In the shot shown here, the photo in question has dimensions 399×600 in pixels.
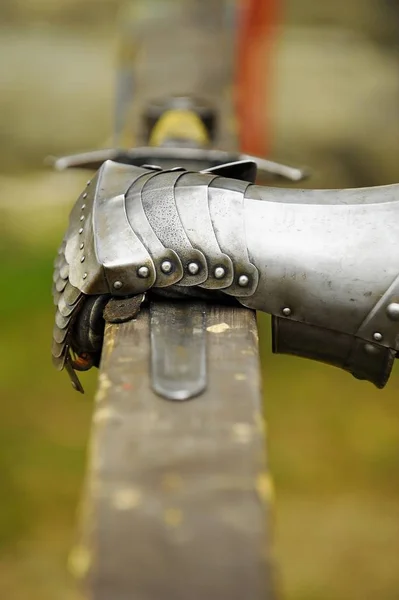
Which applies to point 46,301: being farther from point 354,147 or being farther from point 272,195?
point 272,195

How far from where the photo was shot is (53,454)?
1650 millimetres

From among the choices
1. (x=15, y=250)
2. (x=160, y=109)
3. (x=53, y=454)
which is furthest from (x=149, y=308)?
(x=15, y=250)

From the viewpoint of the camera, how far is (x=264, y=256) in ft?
2.01

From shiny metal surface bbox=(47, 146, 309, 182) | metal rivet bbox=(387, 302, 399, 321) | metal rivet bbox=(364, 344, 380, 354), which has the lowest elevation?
shiny metal surface bbox=(47, 146, 309, 182)

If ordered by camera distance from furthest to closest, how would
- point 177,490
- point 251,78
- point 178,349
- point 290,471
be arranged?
point 251,78 → point 290,471 → point 178,349 → point 177,490

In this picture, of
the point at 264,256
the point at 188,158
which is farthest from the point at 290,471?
the point at 264,256

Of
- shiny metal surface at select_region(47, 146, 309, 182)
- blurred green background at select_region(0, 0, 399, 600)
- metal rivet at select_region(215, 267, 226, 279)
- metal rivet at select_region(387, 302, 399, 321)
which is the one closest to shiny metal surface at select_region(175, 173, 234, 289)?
metal rivet at select_region(215, 267, 226, 279)

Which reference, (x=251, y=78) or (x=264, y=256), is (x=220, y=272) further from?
(x=251, y=78)

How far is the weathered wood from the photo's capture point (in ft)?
1.39

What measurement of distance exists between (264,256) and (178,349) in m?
0.10

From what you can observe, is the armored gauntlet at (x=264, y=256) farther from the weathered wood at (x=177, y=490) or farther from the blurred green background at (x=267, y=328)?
the blurred green background at (x=267, y=328)

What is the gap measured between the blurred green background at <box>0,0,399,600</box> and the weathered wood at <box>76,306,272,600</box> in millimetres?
34

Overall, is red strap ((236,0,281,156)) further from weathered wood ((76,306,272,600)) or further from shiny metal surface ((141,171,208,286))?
weathered wood ((76,306,272,600))

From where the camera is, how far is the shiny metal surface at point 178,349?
0.54m
